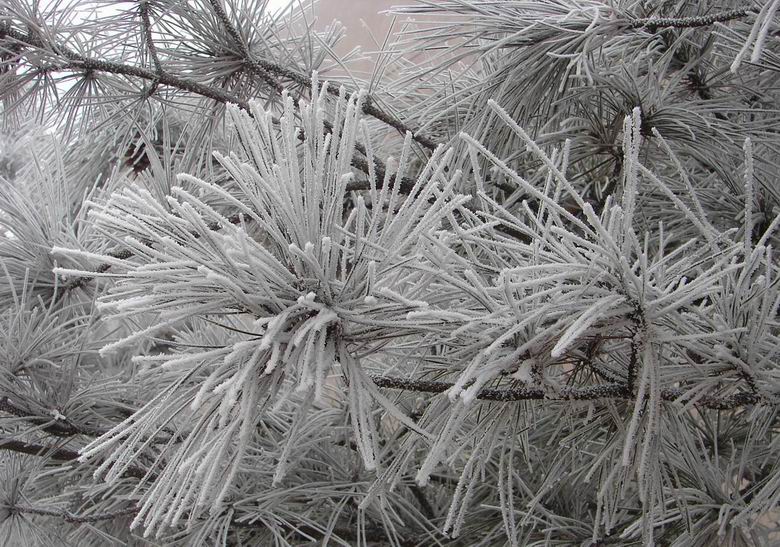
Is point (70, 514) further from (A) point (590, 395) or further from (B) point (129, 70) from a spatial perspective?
(A) point (590, 395)

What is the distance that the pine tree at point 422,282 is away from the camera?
0.31m

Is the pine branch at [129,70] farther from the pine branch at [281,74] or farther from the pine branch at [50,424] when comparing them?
the pine branch at [50,424]

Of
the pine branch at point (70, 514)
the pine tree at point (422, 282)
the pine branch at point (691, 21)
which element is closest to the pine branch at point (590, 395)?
the pine tree at point (422, 282)

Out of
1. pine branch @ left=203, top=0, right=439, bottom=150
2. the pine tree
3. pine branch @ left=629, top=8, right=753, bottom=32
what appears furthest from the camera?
pine branch @ left=203, top=0, right=439, bottom=150

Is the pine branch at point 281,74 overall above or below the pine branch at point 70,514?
above

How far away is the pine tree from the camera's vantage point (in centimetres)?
31

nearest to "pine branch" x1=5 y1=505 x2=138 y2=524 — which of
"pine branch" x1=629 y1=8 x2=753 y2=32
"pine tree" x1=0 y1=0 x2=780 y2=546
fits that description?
"pine tree" x1=0 y1=0 x2=780 y2=546

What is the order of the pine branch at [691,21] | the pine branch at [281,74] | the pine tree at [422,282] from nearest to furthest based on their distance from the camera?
1. the pine tree at [422,282]
2. the pine branch at [691,21]
3. the pine branch at [281,74]

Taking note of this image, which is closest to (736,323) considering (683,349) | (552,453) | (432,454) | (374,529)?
(683,349)

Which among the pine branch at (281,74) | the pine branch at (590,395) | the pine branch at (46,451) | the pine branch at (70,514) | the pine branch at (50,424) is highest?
the pine branch at (281,74)

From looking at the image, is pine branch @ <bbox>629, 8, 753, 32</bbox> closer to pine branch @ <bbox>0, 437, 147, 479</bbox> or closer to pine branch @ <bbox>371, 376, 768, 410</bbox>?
pine branch @ <bbox>371, 376, 768, 410</bbox>

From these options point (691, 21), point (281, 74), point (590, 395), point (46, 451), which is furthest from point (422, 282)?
point (46, 451)

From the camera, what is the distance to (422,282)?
0.34m

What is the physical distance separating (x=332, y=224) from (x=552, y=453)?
364 millimetres
